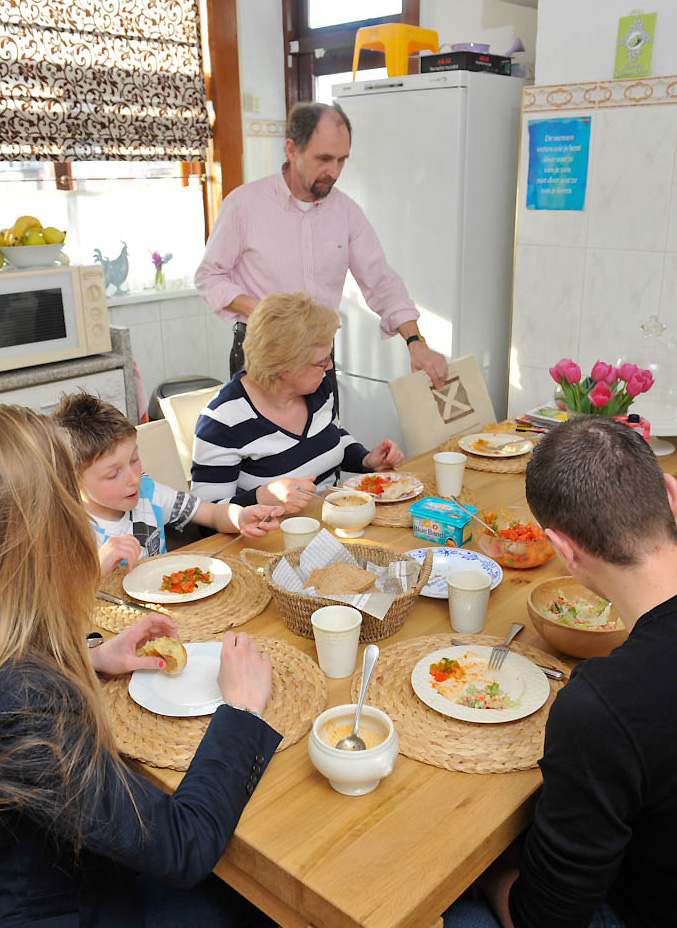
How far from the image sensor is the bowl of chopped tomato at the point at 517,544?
1.63 meters

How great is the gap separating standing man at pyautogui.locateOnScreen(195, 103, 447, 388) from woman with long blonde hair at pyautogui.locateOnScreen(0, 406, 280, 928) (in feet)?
6.14

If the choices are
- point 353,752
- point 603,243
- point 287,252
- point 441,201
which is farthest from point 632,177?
point 353,752

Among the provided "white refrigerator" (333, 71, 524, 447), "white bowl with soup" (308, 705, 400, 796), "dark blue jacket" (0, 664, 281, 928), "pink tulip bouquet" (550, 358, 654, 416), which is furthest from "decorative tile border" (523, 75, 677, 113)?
"dark blue jacket" (0, 664, 281, 928)

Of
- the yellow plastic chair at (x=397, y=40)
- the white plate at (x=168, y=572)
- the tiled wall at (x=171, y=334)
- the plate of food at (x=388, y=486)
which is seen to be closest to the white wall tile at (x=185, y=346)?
the tiled wall at (x=171, y=334)

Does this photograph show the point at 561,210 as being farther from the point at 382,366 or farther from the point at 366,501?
the point at 366,501

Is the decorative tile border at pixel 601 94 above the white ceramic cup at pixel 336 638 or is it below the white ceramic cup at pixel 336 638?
above

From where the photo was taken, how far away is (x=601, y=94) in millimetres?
3160

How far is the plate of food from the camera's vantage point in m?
1.99

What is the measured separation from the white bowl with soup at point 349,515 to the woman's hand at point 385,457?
375mm

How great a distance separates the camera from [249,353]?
212 cm

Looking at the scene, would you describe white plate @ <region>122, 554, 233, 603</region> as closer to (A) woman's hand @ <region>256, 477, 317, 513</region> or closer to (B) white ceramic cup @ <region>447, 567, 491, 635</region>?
(A) woman's hand @ <region>256, 477, 317, 513</region>

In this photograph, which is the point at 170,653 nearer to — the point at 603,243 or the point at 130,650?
the point at 130,650

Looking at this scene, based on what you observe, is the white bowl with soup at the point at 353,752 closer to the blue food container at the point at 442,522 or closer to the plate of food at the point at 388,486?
the blue food container at the point at 442,522

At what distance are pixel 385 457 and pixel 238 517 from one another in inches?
21.9
